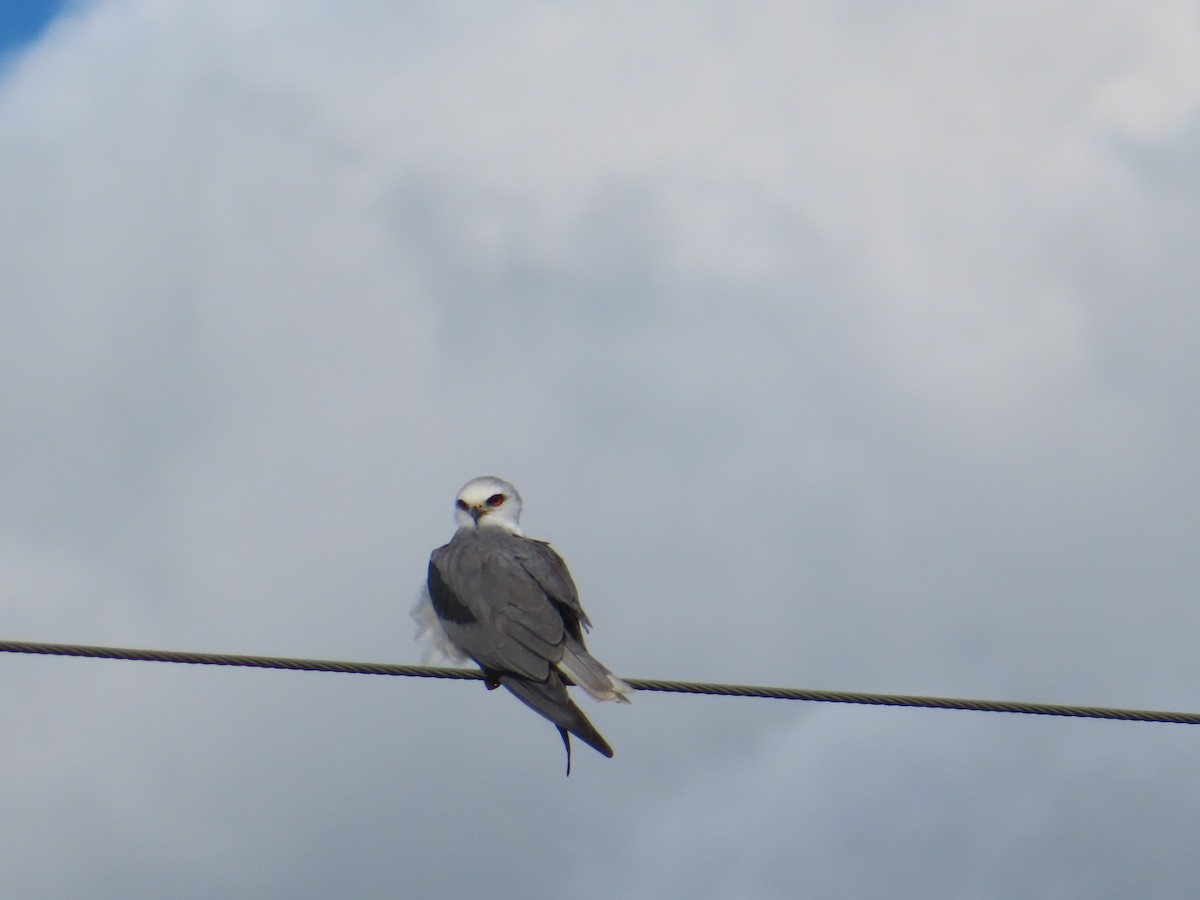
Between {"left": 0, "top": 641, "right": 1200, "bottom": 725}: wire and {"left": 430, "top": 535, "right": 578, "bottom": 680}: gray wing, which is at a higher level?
{"left": 430, "top": 535, "right": 578, "bottom": 680}: gray wing

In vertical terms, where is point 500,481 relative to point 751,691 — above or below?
above

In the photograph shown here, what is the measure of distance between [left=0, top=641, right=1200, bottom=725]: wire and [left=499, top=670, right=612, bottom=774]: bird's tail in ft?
2.36

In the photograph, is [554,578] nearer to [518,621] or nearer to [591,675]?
[518,621]

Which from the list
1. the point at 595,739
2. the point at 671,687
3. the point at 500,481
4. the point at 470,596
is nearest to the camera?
the point at 671,687

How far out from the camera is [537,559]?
7.96 meters

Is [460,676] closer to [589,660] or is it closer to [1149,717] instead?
[589,660]

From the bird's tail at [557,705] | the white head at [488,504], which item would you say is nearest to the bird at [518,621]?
the bird's tail at [557,705]

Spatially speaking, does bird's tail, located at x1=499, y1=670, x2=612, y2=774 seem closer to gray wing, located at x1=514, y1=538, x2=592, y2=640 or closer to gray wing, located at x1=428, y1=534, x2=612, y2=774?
gray wing, located at x1=428, y1=534, x2=612, y2=774

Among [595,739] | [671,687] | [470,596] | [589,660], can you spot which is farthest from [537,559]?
[671,687]

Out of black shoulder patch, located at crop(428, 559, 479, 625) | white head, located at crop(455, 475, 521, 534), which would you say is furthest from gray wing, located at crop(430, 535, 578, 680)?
white head, located at crop(455, 475, 521, 534)

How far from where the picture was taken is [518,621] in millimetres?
7379

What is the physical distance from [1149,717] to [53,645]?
435 cm

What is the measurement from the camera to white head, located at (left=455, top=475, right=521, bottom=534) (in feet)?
32.3

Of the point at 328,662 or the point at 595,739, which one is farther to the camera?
the point at 595,739
